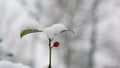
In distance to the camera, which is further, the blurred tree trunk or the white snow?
the blurred tree trunk

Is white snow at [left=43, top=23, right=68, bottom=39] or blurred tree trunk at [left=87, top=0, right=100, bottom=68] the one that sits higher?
blurred tree trunk at [left=87, top=0, right=100, bottom=68]

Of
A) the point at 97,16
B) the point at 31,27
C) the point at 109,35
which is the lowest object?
the point at 31,27

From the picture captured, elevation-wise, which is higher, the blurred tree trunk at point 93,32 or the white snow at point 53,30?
the blurred tree trunk at point 93,32

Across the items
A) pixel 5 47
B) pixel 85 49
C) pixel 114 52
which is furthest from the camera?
pixel 85 49

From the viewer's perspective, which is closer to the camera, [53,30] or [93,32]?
[53,30]

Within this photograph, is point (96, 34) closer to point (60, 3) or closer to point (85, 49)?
point (85, 49)

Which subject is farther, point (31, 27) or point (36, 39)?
point (36, 39)

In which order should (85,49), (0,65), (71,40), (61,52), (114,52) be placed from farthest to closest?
(85,49), (71,40), (61,52), (114,52), (0,65)

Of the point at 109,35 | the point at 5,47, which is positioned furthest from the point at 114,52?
the point at 5,47

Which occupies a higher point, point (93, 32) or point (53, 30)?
point (93, 32)

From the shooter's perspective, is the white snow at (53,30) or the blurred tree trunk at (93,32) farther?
the blurred tree trunk at (93,32)

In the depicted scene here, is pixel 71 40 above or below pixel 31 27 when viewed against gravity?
above
